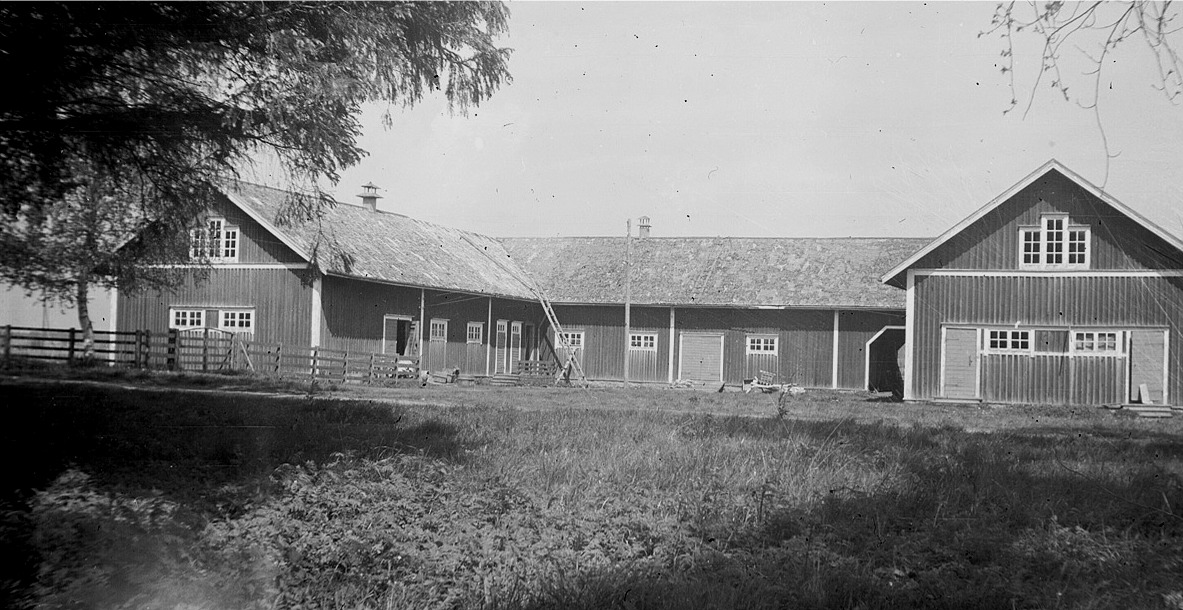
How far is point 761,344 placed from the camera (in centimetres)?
A: 3316

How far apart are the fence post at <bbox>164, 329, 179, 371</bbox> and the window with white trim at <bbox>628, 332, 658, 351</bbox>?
16259mm

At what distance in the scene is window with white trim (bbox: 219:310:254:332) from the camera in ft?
83.8

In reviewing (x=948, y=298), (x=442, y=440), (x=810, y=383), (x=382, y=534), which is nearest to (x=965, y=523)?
(x=382, y=534)

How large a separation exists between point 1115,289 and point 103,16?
23.7 m

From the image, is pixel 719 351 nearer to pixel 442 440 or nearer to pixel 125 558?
pixel 442 440

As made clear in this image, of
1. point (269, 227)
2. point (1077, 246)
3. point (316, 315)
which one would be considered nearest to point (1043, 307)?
point (1077, 246)

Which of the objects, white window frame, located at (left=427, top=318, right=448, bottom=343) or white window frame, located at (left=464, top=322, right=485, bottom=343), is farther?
white window frame, located at (left=464, top=322, right=485, bottom=343)

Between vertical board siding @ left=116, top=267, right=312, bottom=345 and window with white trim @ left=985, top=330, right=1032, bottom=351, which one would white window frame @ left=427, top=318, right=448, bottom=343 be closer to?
vertical board siding @ left=116, top=267, right=312, bottom=345

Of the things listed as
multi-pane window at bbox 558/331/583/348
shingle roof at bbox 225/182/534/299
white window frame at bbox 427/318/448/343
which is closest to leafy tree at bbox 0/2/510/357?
shingle roof at bbox 225/182/534/299

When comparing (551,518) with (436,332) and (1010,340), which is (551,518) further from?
(436,332)

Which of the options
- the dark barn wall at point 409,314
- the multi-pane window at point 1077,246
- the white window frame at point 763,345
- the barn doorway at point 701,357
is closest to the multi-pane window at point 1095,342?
the multi-pane window at point 1077,246

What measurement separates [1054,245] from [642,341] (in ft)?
49.9

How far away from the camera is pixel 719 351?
3353 centimetres

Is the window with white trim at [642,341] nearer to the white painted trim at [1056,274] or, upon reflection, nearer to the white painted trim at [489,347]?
the white painted trim at [489,347]
